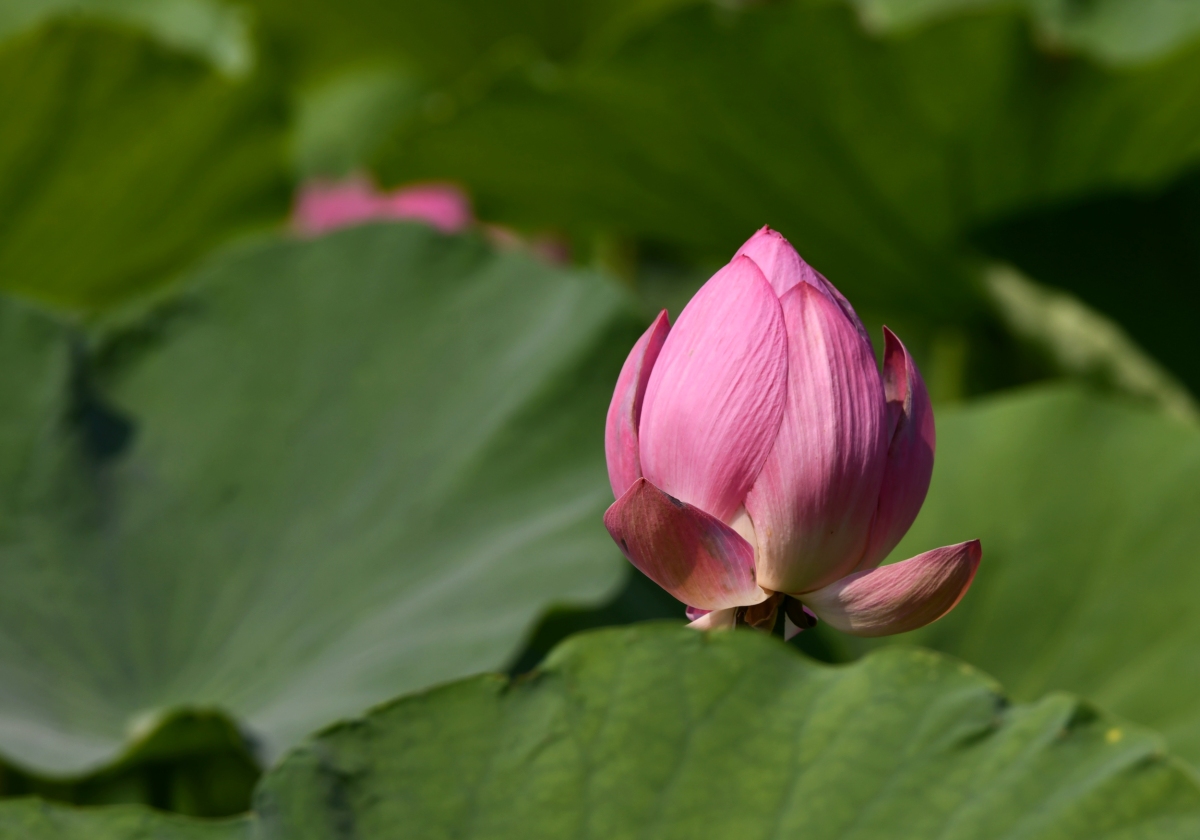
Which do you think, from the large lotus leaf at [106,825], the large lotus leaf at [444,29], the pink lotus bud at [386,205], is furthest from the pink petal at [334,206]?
the large lotus leaf at [106,825]

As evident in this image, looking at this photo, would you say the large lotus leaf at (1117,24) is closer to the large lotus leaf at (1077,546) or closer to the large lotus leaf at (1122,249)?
the large lotus leaf at (1122,249)

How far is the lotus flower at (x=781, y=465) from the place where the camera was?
0.36m

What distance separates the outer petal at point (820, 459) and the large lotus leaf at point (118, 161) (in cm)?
96

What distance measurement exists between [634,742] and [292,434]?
0.54 meters

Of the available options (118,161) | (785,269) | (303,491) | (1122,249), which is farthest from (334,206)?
(785,269)

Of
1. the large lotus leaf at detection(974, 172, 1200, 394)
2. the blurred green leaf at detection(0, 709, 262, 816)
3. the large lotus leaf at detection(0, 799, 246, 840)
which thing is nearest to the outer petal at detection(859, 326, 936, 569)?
the large lotus leaf at detection(0, 799, 246, 840)

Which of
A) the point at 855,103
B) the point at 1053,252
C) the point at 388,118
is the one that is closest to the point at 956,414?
the point at 1053,252

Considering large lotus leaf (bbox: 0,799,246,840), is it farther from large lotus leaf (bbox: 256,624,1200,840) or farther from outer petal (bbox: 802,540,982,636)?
outer petal (bbox: 802,540,982,636)

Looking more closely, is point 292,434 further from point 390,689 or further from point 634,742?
point 634,742

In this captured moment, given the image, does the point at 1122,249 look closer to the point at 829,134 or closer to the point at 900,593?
the point at 829,134

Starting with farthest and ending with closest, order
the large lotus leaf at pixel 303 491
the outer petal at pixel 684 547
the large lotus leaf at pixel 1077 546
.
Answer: the large lotus leaf at pixel 1077 546, the large lotus leaf at pixel 303 491, the outer petal at pixel 684 547

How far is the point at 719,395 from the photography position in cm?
36

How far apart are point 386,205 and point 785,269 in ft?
3.39

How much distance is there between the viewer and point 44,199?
120cm
